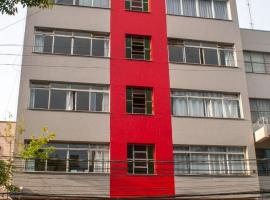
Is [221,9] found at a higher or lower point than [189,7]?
higher

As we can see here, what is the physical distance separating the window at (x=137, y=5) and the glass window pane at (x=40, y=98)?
6669 mm

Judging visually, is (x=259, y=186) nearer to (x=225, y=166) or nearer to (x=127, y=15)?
(x=225, y=166)

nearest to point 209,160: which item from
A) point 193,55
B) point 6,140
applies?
point 193,55

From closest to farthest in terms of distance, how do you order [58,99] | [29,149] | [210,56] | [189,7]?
[29,149] < [58,99] < [210,56] < [189,7]

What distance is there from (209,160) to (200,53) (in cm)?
605

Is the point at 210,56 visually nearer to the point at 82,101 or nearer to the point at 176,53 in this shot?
the point at 176,53

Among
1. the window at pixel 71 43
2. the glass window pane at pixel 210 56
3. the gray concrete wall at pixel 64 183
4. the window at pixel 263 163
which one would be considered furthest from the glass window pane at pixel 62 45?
the window at pixel 263 163

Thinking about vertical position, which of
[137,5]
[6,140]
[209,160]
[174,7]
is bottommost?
[209,160]

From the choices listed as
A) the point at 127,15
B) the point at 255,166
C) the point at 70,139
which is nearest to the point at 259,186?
the point at 255,166

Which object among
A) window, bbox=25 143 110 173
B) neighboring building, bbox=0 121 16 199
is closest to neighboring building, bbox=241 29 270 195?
window, bbox=25 143 110 173

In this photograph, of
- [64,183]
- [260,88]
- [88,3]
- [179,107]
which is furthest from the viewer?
[260,88]

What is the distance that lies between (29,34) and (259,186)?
13782mm

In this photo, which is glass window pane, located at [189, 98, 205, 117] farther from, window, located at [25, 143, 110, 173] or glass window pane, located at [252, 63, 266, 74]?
window, located at [25, 143, 110, 173]

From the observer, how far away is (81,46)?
22.1 metres
